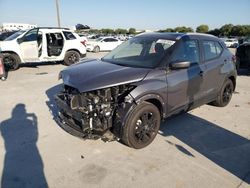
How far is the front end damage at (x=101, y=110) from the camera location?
3.92 m

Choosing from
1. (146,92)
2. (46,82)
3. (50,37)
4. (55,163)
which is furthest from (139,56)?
(50,37)

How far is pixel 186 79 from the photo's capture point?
4.81 meters

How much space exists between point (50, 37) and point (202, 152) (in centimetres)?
975

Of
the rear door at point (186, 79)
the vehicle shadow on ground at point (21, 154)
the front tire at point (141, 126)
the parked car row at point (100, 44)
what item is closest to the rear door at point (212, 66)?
the rear door at point (186, 79)

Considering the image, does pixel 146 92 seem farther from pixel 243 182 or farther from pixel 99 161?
pixel 243 182

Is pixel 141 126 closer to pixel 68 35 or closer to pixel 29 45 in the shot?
pixel 29 45

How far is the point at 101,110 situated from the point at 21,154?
1.43 metres

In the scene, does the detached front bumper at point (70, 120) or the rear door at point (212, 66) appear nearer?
the detached front bumper at point (70, 120)

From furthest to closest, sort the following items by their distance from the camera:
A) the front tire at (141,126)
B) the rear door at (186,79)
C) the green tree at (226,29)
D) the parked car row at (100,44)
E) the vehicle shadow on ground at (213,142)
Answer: the green tree at (226,29)
the parked car row at (100,44)
the rear door at (186,79)
the front tire at (141,126)
the vehicle shadow on ground at (213,142)

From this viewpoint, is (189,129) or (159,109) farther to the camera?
(189,129)

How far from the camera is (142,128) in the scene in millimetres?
4234

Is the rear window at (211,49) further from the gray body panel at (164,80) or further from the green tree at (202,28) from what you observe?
the green tree at (202,28)

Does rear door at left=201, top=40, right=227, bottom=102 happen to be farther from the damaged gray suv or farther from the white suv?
the white suv

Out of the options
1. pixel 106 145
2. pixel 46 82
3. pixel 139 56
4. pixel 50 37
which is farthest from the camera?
pixel 50 37
